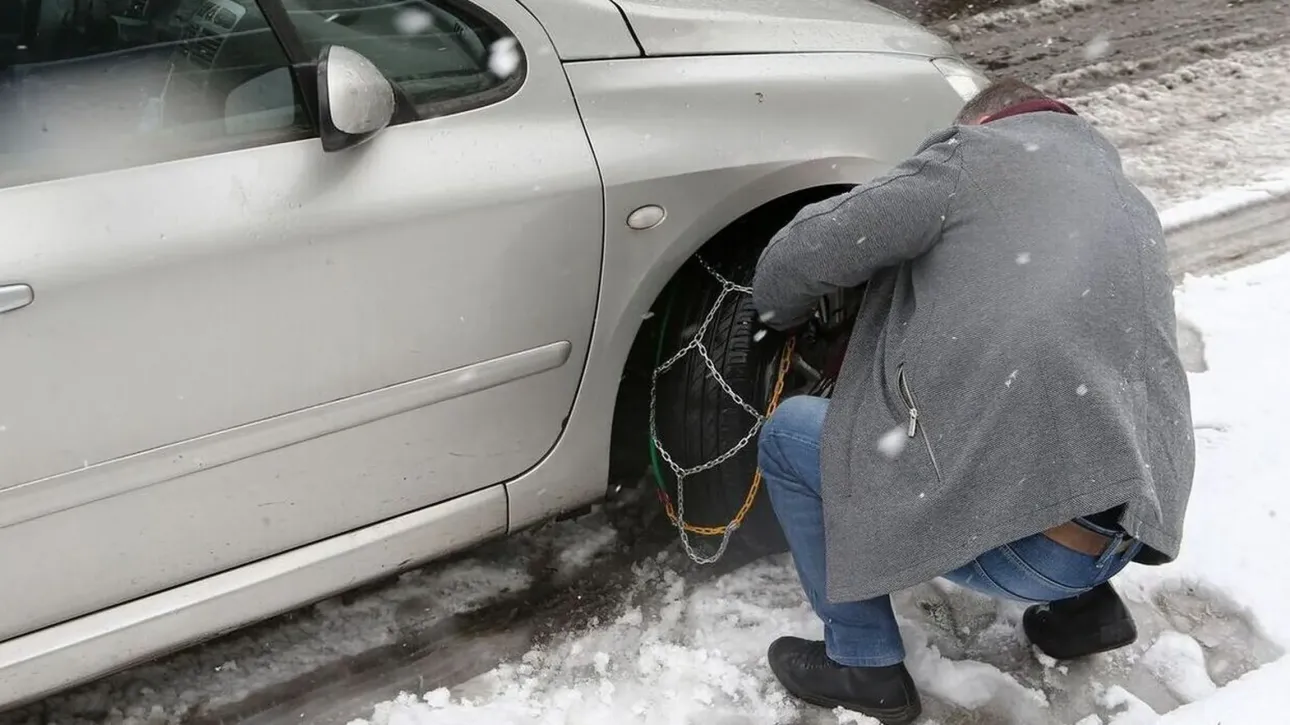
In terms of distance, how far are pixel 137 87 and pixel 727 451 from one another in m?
1.35

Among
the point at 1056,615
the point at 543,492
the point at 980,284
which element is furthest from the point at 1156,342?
the point at 543,492

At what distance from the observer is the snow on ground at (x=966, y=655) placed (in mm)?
2127

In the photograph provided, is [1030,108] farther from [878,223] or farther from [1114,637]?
[1114,637]

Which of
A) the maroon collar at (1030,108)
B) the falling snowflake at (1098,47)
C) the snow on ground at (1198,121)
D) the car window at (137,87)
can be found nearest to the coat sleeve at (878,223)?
the maroon collar at (1030,108)

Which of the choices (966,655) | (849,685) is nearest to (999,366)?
(849,685)

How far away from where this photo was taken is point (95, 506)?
1.73 metres

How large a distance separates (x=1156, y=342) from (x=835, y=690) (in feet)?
3.08

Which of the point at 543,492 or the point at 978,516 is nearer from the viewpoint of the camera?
the point at 978,516

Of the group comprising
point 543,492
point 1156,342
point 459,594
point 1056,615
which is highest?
point 1156,342

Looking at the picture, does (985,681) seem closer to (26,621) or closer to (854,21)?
(854,21)

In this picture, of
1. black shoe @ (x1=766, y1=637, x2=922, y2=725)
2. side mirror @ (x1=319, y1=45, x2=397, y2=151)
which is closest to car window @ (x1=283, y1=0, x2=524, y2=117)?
side mirror @ (x1=319, y1=45, x2=397, y2=151)

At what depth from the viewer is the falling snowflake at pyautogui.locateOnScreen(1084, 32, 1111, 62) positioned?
17.8 ft

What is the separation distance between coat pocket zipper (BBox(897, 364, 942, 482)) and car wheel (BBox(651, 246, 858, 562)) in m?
0.55

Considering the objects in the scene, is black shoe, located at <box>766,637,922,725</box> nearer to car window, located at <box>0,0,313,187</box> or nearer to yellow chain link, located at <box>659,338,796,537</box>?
yellow chain link, located at <box>659,338,796,537</box>
